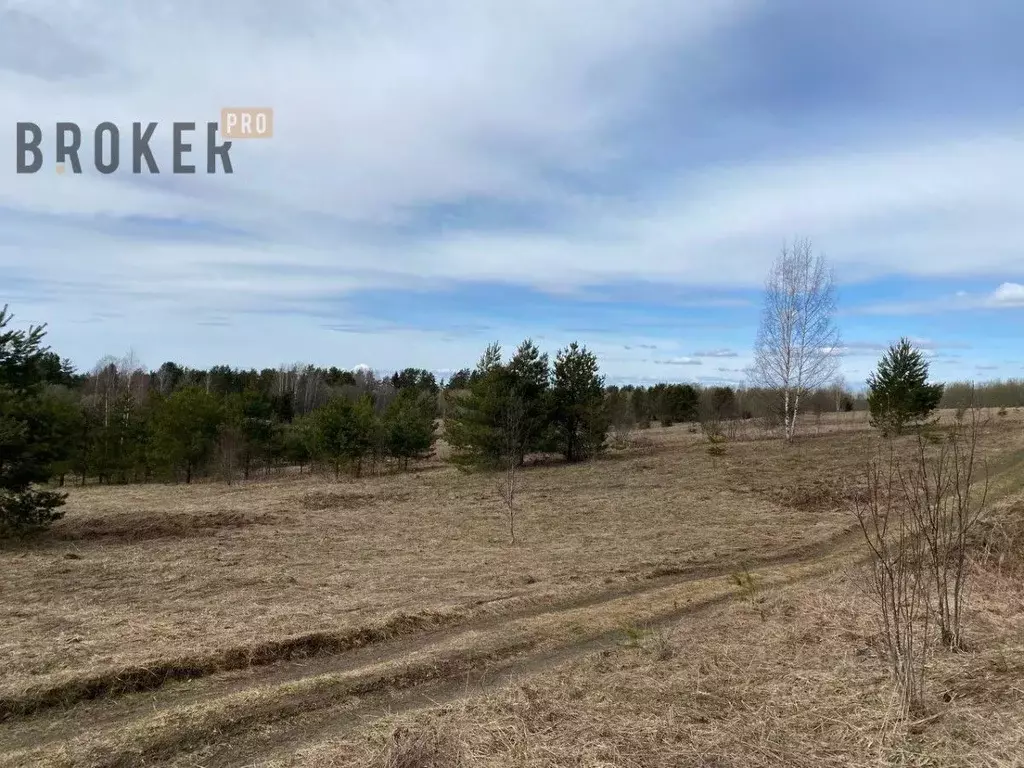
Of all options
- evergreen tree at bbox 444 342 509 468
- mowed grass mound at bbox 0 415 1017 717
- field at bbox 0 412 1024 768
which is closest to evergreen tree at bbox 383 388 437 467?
evergreen tree at bbox 444 342 509 468

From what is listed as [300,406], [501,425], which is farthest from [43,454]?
[300,406]

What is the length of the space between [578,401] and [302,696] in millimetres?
20644

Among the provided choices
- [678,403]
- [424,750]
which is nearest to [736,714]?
[424,750]

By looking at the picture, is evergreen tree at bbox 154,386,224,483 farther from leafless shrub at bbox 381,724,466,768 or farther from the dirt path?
leafless shrub at bbox 381,724,466,768

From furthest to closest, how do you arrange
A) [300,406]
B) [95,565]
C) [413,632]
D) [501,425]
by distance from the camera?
[300,406] → [501,425] → [95,565] → [413,632]

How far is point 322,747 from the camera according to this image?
14.0 ft

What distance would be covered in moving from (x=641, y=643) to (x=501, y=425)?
1741 centimetres

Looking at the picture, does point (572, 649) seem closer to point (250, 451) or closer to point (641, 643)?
point (641, 643)

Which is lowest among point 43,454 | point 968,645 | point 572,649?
point 572,649

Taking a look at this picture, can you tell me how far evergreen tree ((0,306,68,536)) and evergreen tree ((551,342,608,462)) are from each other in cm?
1609

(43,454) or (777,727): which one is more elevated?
(43,454)

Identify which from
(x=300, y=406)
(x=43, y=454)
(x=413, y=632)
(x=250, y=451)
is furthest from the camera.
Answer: (x=300, y=406)

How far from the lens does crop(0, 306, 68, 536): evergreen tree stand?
12586 mm

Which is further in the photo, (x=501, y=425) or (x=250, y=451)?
(x=250, y=451)
